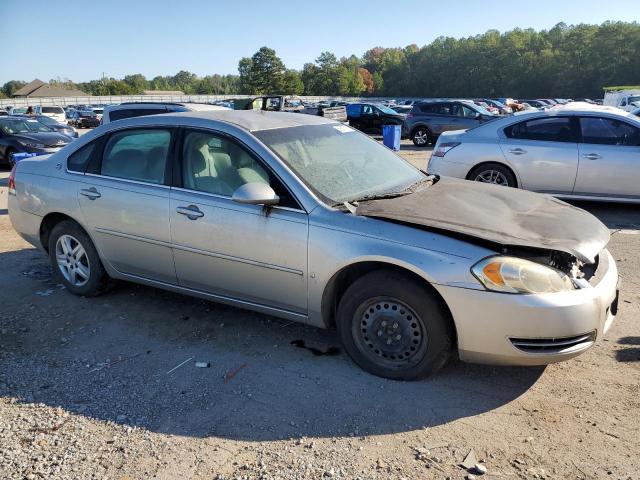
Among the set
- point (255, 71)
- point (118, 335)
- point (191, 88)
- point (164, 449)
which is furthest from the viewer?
point (191, 88)

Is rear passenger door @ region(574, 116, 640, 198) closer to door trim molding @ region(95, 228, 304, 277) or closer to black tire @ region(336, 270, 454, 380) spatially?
black tire @ region(336, 270, 454, 380)

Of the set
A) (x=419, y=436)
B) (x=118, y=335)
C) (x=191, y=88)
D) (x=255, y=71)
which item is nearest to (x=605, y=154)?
(x=419, y=436)

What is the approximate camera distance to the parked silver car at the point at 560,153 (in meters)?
7.51

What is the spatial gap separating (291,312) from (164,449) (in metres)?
1.23

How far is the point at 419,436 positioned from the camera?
282cm

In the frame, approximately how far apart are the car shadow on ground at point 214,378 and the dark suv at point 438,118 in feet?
54.6

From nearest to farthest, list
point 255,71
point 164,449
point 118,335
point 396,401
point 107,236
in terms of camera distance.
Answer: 1. point 164,449
2. point 396,401
3. point 118,335
4. point 107,236
5. point 255,71

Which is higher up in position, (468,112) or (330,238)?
(468,112)

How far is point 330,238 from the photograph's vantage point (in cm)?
334

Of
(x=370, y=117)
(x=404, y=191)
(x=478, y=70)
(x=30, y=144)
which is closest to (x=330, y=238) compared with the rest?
(x=404, y=191)

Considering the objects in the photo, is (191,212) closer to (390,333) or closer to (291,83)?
(390,333)

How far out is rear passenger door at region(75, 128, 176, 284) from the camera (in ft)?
13.4

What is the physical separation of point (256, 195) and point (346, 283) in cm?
82

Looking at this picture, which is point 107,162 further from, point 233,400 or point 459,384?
point 459,384
